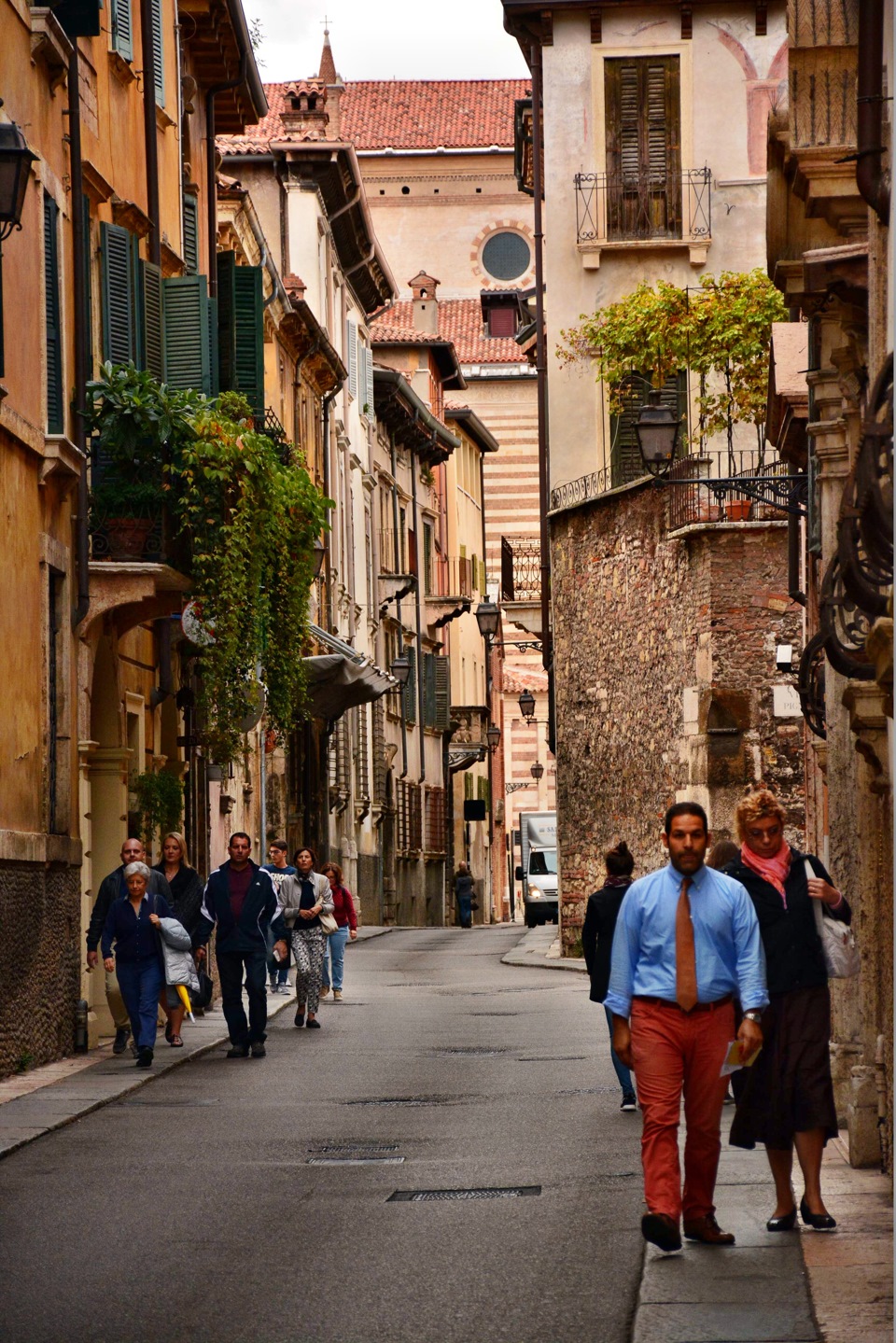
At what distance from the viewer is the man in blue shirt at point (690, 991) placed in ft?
30.5

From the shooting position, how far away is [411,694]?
6153cm

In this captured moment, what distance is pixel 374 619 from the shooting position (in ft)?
180

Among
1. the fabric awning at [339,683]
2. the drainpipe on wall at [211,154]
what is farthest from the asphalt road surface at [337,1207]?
the fabric awning at [339,683]

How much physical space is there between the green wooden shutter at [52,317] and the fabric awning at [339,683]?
1368cm

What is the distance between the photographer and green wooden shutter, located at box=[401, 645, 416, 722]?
60.3 meters

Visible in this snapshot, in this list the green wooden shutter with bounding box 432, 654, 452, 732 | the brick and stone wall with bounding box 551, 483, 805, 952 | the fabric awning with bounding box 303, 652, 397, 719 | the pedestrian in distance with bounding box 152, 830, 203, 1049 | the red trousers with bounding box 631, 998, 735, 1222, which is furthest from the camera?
the green wooden shutter with bounding box 432, 654, 452, 732

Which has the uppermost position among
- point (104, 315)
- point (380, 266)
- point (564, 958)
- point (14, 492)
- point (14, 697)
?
point (380, 266)

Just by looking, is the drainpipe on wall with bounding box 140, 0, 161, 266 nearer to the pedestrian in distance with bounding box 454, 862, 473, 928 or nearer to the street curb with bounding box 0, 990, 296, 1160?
the street curb with bounding box 0, 990, 296, 1160

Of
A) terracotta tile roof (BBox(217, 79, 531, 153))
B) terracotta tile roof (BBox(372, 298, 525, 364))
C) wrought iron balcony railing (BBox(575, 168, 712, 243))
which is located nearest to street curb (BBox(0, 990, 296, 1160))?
wrought iron balcony railing (BBox(575, 168, 712, 243))

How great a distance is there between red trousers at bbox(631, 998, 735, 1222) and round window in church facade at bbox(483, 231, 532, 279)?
7720cm

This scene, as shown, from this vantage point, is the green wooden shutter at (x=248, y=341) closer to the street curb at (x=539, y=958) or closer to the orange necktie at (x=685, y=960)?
the street curb at (x=539, y=958)

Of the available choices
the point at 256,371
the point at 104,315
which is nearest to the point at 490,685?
the point at 256,371

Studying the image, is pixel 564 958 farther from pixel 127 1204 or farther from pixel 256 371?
pixel 127 1204

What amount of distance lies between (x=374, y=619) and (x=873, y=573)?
4536 cm
